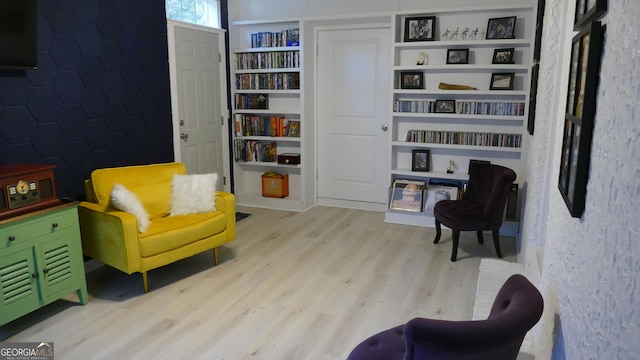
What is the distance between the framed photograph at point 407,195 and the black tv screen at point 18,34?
336cm

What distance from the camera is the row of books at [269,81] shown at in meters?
5.23

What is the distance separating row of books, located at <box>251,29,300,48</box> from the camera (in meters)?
5.15

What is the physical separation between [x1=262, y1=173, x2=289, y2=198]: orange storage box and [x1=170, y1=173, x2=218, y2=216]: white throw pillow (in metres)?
1.80

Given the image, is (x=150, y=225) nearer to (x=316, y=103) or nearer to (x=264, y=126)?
(x=264, y=126)

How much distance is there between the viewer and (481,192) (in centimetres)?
409

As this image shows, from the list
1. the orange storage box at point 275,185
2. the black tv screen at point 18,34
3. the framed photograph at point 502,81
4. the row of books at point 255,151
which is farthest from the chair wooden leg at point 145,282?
the framed photograph at point 502,81

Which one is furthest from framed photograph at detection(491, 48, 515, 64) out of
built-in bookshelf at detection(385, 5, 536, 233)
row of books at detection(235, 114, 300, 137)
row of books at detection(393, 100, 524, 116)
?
row of books at detection(235, 114, 300, 137)

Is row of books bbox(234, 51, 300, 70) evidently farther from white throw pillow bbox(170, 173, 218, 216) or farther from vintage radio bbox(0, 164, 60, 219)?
vintage radio bbox(0, 164, 60, 219)

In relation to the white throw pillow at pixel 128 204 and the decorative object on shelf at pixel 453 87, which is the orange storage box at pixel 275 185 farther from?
the white throw pillow at pixel 128 204

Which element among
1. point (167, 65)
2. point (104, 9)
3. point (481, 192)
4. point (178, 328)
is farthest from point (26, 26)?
point (481, 192)

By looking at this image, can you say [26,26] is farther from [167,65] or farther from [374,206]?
[374,206]

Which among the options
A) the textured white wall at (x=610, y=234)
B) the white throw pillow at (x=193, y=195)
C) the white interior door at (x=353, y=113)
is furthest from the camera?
the white interior door at (x=353, y=113)

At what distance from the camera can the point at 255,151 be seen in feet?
18.2

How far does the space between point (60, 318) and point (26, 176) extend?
90cm
